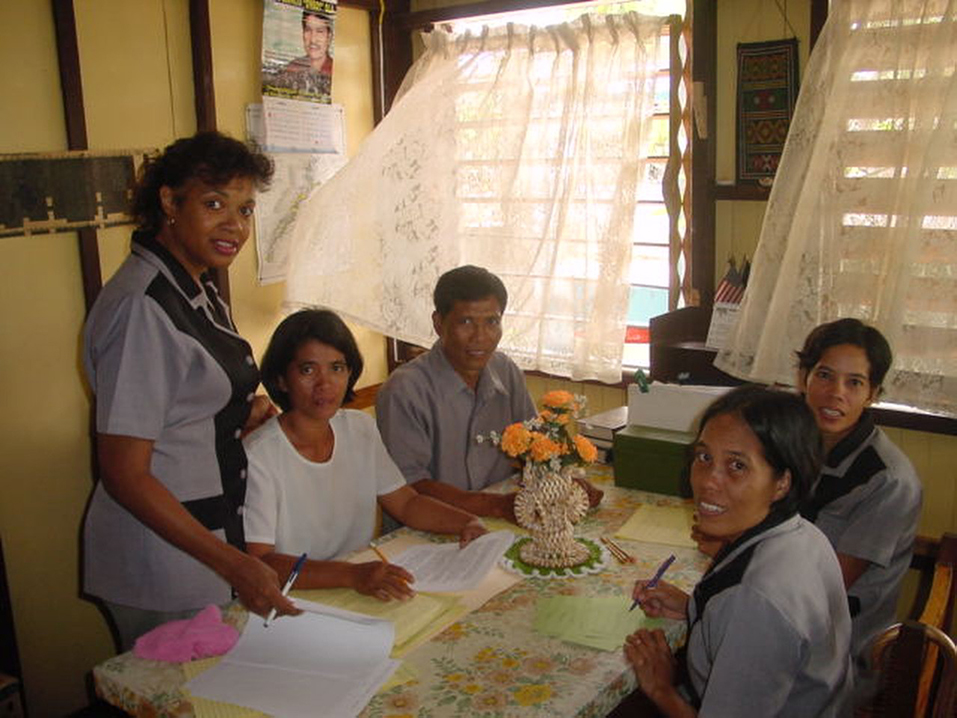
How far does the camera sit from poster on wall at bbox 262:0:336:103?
309 centimetres

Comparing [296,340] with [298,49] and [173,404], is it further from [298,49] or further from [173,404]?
[298,49]

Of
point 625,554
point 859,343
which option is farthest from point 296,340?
point 859,343

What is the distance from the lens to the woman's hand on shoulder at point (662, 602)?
163 centimetres

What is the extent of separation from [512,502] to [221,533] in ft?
2.22

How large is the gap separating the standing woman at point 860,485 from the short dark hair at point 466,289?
0.82 metres

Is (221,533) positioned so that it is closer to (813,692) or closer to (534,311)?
(813,692)

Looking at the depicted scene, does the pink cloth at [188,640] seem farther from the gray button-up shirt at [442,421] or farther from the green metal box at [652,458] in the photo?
the green metal box at [652,458]

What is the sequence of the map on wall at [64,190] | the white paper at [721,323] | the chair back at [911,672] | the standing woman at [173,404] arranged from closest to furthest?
the chair back at [911,672]
the standing woman at [173,404]
the map on wall at [64,190]
the white paper at [721,323]

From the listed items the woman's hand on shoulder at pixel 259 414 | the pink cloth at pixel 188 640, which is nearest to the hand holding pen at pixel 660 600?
the pink cloth at pixel 188 640

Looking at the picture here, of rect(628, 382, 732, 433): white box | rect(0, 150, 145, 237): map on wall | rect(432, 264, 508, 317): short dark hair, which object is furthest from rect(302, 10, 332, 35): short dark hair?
rect(628, 382, 732, 433): white box

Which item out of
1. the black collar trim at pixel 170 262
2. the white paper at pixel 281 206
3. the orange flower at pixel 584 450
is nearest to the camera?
the black collar trim at pixel 170 262

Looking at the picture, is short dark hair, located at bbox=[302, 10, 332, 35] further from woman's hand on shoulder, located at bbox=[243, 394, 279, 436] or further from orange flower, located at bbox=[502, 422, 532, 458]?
orange flower, located at bbox=[502, 422, 532, 458]

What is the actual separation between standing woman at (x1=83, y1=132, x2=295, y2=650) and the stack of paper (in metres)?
0.46

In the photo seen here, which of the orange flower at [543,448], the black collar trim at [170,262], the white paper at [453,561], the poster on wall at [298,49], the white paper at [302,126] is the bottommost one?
the white paper at [453,561]
